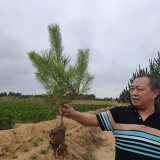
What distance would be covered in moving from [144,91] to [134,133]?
17.7 inches

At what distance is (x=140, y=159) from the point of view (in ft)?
5.58

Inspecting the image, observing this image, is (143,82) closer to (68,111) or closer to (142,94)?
(142,94)

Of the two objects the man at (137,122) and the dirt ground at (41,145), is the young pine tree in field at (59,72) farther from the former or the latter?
the dirt ground at (41,145)

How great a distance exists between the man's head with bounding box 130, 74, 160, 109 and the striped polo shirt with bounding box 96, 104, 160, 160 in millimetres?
103

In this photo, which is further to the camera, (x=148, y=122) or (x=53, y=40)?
(x=53, y=40)

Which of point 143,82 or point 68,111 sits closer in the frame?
point 143,82

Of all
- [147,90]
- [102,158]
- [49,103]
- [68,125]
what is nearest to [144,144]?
[147,90]

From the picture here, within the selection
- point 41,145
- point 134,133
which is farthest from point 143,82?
point 41,145

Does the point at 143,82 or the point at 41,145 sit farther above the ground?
the point at 143,82

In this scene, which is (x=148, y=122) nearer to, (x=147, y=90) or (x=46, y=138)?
(x=147, y=90)

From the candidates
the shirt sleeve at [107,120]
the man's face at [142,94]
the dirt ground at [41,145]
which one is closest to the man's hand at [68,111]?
the shirt sleeve at [107,120]

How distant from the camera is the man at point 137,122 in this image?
5.66ft

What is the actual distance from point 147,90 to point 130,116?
33 centimetres

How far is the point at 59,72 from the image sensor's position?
6.93 ft
